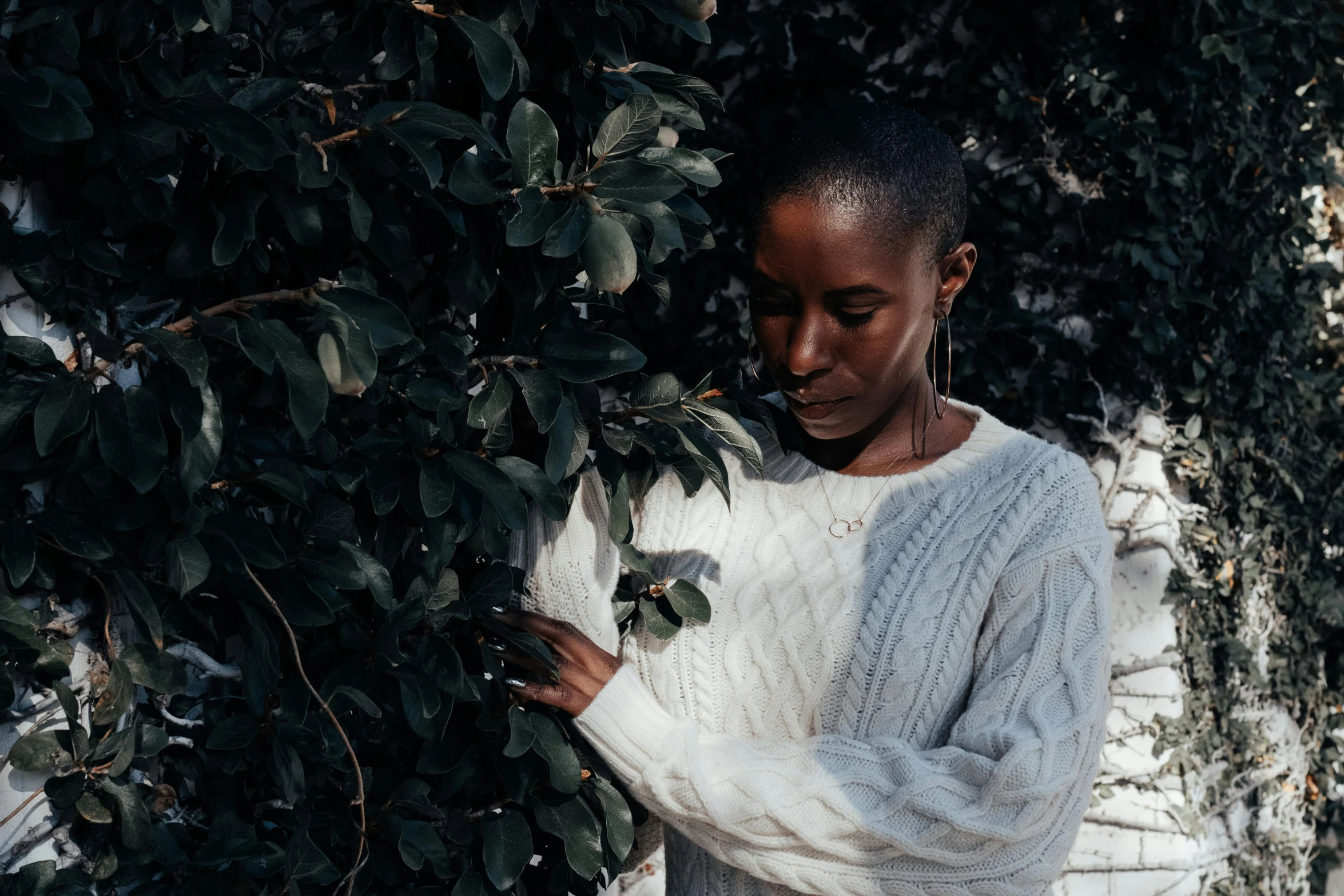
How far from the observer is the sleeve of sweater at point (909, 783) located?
1554 mm

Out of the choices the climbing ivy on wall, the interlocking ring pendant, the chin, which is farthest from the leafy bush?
the climbing ivy on wall

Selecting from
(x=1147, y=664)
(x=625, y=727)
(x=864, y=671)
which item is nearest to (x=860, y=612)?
(x=864, y=671)

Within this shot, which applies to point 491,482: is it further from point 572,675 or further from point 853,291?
point 853,291

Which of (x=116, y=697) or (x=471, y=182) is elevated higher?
(x=471, y=182)

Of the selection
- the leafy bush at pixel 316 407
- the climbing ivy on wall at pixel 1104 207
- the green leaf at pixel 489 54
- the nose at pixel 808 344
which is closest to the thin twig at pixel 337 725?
the leafy bush at pixel 316 407

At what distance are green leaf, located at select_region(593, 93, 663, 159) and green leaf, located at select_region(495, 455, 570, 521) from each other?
35 cm

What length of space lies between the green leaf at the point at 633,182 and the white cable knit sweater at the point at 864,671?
1.60 feet

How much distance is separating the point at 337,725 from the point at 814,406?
30.4 inches

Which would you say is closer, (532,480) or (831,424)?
(532,480)

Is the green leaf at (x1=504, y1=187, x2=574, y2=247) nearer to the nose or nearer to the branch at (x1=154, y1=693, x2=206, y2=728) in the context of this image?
the nose

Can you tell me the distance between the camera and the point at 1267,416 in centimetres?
326

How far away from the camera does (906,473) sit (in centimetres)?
185

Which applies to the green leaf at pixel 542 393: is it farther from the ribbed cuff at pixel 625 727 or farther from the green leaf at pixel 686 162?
the ribbed cuff at pixel 625 727

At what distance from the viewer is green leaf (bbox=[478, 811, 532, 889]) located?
4.64ft
